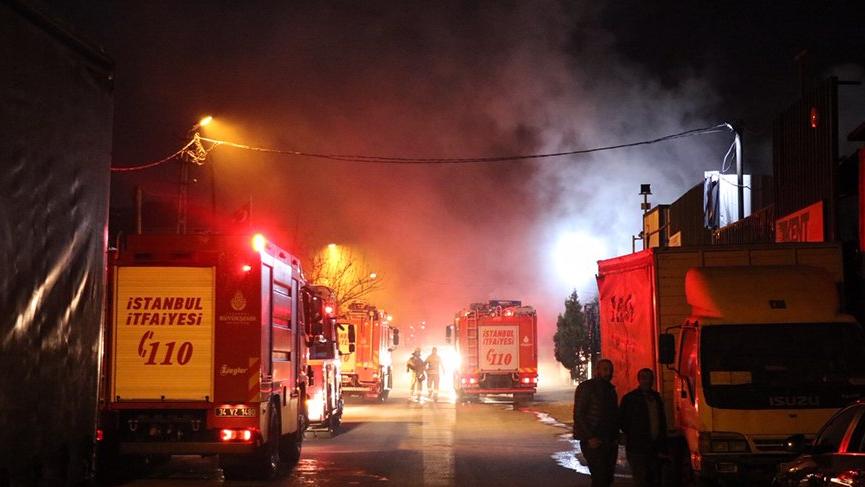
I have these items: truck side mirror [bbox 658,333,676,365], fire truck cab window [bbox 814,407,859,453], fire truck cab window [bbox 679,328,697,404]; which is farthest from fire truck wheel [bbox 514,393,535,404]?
fire truck cab window [bbox 814,407,859,453]

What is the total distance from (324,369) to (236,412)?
714 cm

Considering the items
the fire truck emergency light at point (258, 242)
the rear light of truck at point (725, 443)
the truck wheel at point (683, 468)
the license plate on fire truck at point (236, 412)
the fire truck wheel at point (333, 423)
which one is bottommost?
the fire truck wheel at point (333, 423)

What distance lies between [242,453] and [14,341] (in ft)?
30.2

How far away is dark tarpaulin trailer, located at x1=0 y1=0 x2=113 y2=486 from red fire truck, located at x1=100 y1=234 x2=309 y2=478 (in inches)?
311

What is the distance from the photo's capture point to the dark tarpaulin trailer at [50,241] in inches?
175

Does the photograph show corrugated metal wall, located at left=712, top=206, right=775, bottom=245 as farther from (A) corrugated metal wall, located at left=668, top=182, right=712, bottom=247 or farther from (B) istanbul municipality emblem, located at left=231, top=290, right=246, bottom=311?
(B) istanbul municipality emblem, located at left=231, top=290, right=246, bottom=311

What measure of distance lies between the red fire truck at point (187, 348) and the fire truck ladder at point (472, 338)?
20935mm

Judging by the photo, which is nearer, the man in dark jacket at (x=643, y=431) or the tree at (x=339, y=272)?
the man in dark jacket at (x=643, y=431)

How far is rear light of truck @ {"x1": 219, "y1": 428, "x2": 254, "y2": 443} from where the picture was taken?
13266mm

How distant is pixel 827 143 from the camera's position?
19547 millimetres

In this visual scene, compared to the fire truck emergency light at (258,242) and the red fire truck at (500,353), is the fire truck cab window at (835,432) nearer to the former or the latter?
the fire truck emergency light at (258,242)

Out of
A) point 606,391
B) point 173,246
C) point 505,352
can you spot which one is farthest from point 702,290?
point 505,352

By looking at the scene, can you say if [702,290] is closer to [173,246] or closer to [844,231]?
[173,246]

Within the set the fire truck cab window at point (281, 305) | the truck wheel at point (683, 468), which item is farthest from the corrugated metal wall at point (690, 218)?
the truck wheel at point (683, 468)
